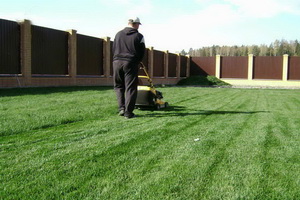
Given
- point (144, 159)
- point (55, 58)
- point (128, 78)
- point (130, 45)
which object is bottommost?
point (144, 159)

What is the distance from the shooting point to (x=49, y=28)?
615 inches

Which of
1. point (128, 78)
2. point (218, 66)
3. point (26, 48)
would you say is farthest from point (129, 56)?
point (218, 66)

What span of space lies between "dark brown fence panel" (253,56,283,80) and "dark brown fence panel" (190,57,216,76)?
473 centimetres

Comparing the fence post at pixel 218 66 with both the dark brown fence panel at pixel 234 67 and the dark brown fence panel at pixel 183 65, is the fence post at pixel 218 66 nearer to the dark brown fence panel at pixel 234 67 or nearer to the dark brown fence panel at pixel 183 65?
the dark brown fence panel at pixel 234 67

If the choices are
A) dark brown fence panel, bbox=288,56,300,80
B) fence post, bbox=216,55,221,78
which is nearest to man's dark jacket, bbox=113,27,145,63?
dark brown fence panel, bbox=288,56,300,80

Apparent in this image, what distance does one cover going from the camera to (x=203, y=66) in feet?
120

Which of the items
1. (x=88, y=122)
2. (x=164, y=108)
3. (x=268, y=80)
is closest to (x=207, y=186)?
(x=88, y=122)

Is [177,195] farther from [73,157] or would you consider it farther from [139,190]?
[73,157]

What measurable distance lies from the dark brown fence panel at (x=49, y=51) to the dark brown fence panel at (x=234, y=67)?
877 inches

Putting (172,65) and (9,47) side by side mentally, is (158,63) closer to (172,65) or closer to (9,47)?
(172,65)

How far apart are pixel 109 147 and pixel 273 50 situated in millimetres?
68705

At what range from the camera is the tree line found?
210 ft

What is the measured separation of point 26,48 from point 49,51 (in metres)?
1.77

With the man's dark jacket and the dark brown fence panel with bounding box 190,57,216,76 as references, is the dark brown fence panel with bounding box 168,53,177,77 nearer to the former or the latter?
the dark brown fence panel with bounding box 190,57,216,76
